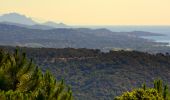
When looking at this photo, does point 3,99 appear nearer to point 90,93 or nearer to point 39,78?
point 39,78

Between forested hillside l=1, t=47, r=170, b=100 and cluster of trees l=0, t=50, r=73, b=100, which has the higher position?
cluster of trees l=0, t=50, r=73, b=100

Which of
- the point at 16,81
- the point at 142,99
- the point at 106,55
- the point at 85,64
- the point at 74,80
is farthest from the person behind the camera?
the point at 106,55

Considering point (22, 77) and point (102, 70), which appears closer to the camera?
point (22, 77)

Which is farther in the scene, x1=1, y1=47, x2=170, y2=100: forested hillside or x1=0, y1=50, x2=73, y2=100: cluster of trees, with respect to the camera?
x1=1, y1=47, x2=170, y2=100: forested hillside

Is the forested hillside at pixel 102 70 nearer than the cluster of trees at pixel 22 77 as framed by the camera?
No

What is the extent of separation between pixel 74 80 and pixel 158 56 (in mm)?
25004

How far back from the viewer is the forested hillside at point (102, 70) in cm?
10138

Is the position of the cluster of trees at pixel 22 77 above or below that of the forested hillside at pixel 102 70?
above

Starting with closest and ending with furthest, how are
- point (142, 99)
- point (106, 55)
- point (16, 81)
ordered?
point (142, 99)
point (16, 81)
point (106, 55)

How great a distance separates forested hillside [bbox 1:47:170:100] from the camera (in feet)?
333

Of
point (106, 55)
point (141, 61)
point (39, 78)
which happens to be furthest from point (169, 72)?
point (39, 78)

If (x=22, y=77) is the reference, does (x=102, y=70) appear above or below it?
below

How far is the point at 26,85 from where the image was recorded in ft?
98.3

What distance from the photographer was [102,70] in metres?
112
